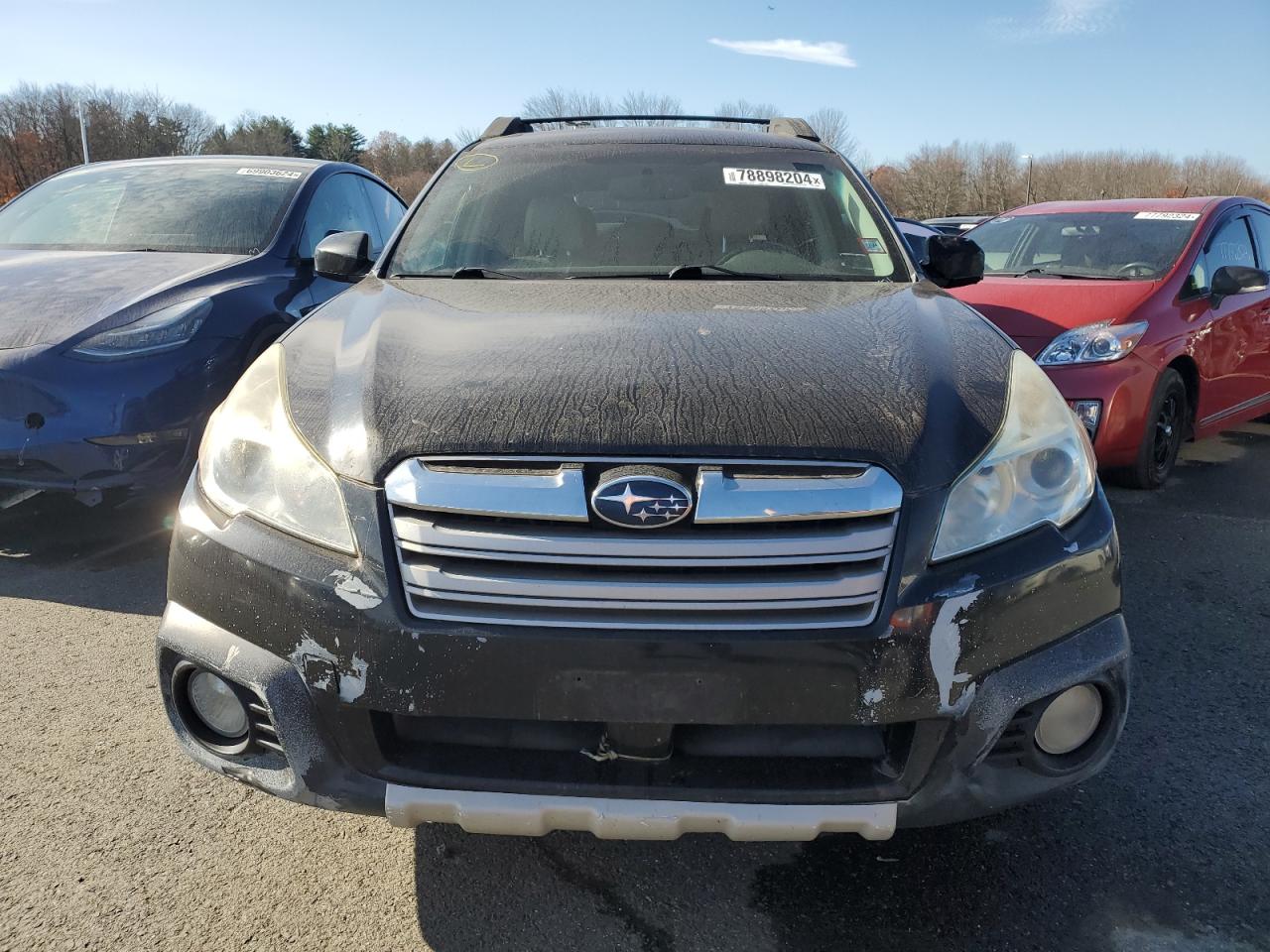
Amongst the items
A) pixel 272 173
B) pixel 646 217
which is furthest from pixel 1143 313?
pixel 272 173

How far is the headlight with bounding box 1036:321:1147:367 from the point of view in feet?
16.1

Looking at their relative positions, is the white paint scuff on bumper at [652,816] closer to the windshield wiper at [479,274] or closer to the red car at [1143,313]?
the windshield wiper at [479,274]

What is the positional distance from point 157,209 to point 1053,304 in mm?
4805

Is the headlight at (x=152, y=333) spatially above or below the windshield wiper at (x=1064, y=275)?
below

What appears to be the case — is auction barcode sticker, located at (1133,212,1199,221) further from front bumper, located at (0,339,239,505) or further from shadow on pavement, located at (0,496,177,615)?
shadow on pavement, located at (0,496,177,615)

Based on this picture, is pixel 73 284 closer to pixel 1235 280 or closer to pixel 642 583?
pixel 642 583

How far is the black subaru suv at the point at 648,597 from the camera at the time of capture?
5.32 ft

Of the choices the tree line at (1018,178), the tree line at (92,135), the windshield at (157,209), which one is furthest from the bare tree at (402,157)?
the windshield at (157,209)

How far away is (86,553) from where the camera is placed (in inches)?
158

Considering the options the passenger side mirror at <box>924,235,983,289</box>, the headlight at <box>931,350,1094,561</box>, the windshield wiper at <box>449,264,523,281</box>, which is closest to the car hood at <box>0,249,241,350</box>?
the windshield wiper at <box>449,264,523,281</box>

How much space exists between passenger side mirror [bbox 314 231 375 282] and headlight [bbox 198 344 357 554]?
1.13m

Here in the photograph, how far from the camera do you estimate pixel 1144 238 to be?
5.81m

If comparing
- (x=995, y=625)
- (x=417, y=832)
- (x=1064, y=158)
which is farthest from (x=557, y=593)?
(x=1064, y=158)

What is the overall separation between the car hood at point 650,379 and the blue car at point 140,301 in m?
1.63
